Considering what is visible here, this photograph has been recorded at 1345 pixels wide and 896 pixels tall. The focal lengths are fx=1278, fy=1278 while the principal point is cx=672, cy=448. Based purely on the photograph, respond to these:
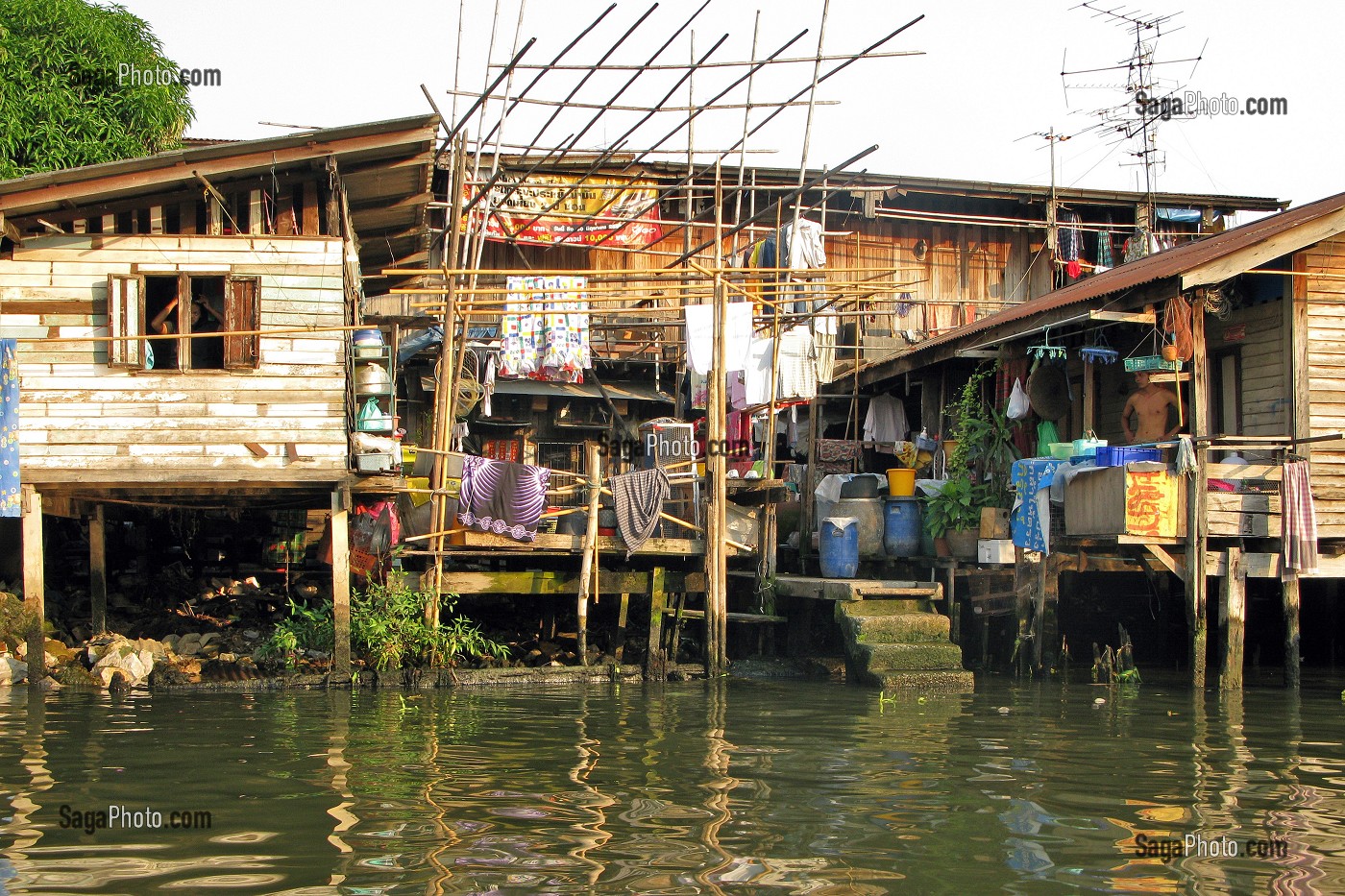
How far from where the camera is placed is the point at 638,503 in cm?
1512

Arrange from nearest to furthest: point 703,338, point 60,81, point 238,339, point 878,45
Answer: point 878,45
point 238,339
point 703,338
point 60,81

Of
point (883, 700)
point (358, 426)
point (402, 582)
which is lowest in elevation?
point (883, 700)

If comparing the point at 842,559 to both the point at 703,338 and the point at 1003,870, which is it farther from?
the point at 1003,870

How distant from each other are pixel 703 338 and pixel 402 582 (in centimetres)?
462

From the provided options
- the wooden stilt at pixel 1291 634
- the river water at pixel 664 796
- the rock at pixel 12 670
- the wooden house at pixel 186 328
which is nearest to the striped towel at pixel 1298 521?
the wooden stilt at pixel 1291 634

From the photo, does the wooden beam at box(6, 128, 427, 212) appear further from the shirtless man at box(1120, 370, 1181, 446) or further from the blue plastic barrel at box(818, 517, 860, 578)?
the shirtless man at box(1120, 370, 1181, 446)

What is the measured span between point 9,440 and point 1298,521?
13681 mm

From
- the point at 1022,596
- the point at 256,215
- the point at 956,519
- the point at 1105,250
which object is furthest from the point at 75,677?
the point at 1105,250

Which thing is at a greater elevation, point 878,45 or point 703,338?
point 878,45

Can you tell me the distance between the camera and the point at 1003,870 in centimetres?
625

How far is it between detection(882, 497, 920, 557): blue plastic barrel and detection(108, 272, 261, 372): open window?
8268 mm

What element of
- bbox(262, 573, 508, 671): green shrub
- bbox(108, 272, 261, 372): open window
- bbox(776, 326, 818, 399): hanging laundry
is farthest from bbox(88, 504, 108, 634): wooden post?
bbox(776, 326, 818, 399): hanging laundry

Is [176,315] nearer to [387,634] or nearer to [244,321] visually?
[244,321]

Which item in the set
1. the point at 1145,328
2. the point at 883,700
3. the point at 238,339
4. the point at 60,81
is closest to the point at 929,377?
the point at 1145,328
